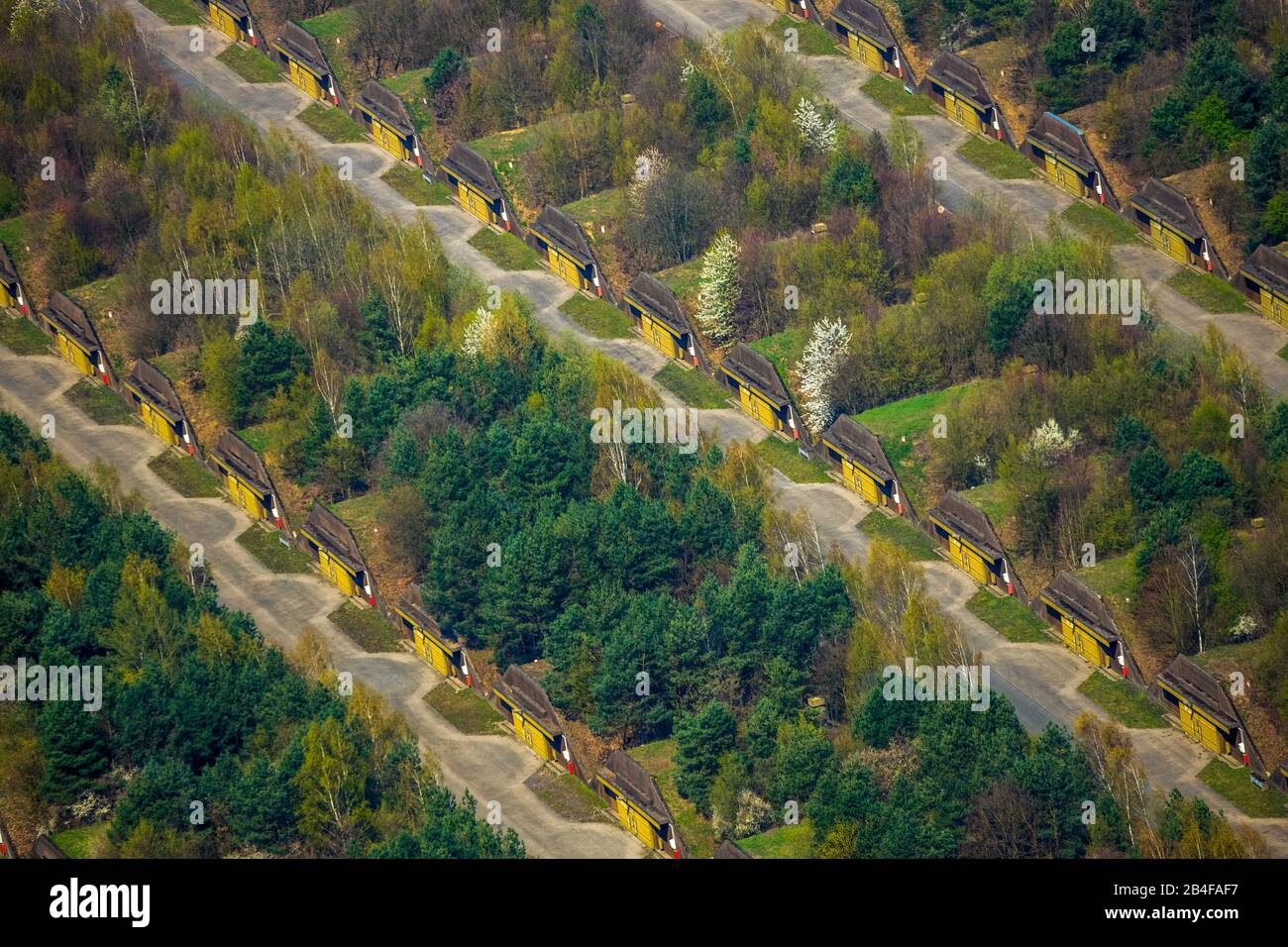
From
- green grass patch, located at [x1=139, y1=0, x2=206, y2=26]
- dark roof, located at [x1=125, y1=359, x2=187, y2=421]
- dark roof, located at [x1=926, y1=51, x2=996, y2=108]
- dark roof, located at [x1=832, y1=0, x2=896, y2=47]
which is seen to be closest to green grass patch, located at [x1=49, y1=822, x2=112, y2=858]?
dark roof, located at [x1=125, y1=359, x2=187, y2=421]

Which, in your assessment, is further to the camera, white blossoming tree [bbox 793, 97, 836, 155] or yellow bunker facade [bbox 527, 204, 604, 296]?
white blossoming tree [bbox 793, 97, 836, 155]

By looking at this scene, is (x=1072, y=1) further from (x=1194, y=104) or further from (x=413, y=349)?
(x=413, y=349)

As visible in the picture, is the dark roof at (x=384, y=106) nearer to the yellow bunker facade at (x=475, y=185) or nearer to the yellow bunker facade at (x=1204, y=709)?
the yellow bunker facade at (x=475, y=185)

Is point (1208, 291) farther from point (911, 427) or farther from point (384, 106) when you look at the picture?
point (384, 106)

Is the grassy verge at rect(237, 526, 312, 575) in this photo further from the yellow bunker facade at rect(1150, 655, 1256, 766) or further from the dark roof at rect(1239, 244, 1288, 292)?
the dark roof at rect(1239, 244, 1288, 292)

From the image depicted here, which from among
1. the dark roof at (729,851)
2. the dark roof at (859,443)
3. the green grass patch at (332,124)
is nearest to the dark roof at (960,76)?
the dark roof at (859,443)
